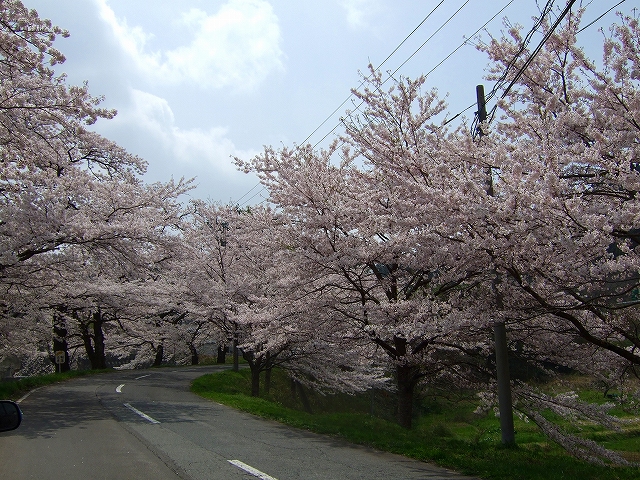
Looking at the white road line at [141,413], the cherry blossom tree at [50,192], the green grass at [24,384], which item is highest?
the cherry blossom tree at [50,192]

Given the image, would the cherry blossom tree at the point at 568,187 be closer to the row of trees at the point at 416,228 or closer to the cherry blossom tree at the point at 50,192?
the row of trees at the point at 416,228

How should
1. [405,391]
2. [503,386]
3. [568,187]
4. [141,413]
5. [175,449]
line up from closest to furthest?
[568,187]
[175,449]
[503,386]
[405,391]
[141,413]

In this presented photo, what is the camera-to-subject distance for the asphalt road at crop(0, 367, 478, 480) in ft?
24.3

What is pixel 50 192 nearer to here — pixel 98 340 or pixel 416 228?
pixel 416 228

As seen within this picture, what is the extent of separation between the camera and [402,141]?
11.3 metres

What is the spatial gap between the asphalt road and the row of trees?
2.47 metres

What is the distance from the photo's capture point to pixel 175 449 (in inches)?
351

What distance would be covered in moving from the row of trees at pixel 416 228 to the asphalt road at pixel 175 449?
97.4 inches

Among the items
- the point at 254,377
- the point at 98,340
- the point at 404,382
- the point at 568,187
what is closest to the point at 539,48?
the point at 568,187

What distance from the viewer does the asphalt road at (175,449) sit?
7422 millimetres

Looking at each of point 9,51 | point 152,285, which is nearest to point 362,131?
point 9,51

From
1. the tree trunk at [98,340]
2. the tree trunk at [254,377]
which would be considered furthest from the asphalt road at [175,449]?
the tree trunk at [98,340]

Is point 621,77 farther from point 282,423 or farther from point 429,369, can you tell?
point 282,423

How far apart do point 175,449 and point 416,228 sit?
557 cm
